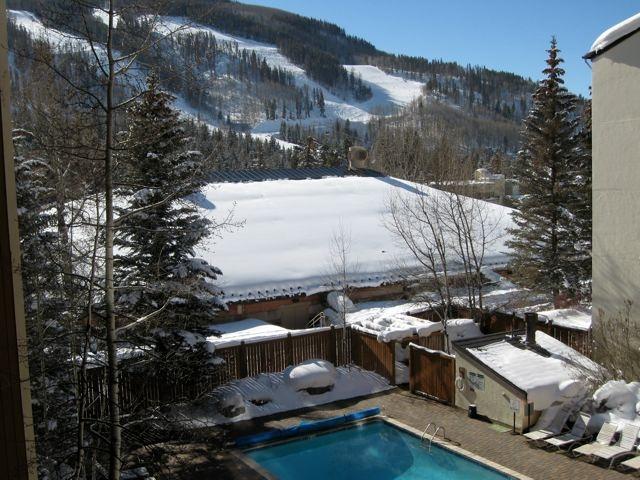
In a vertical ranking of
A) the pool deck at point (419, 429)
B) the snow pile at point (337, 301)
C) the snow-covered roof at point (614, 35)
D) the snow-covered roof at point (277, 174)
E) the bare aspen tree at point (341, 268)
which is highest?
the snow-covered roof at point (614, 35)

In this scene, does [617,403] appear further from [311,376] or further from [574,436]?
[311,376]

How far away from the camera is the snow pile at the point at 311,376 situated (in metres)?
14.9

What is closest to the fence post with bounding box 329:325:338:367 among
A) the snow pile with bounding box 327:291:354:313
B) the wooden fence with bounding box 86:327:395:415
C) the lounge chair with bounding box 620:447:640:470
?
the wooden fence with bounding box 86:327:395:415

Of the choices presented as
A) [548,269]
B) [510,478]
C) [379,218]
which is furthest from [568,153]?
[510,478]

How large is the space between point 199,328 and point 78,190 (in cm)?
663

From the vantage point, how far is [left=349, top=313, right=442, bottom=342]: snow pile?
15.9m

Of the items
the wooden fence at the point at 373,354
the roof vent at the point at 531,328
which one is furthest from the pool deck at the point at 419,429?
the roof vent at the point at 531,328

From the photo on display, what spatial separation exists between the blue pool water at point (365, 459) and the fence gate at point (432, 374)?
5.84ft

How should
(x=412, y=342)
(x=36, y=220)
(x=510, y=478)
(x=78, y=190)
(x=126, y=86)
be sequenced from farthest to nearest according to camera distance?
(x=412, y=342)
(x=510, y=478)
(x=36, y=220)
(x=78, y=190)
(x=126, y=86)

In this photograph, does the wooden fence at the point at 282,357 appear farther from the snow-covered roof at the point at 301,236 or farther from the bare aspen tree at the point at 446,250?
the snow-covered roof at the point at 301,236

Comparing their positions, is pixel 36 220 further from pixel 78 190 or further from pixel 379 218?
pixel 379 218

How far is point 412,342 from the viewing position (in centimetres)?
1641

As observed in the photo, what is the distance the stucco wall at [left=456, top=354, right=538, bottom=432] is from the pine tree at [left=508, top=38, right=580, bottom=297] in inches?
376

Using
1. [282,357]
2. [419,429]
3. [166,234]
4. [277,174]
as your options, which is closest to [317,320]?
[282,357]
